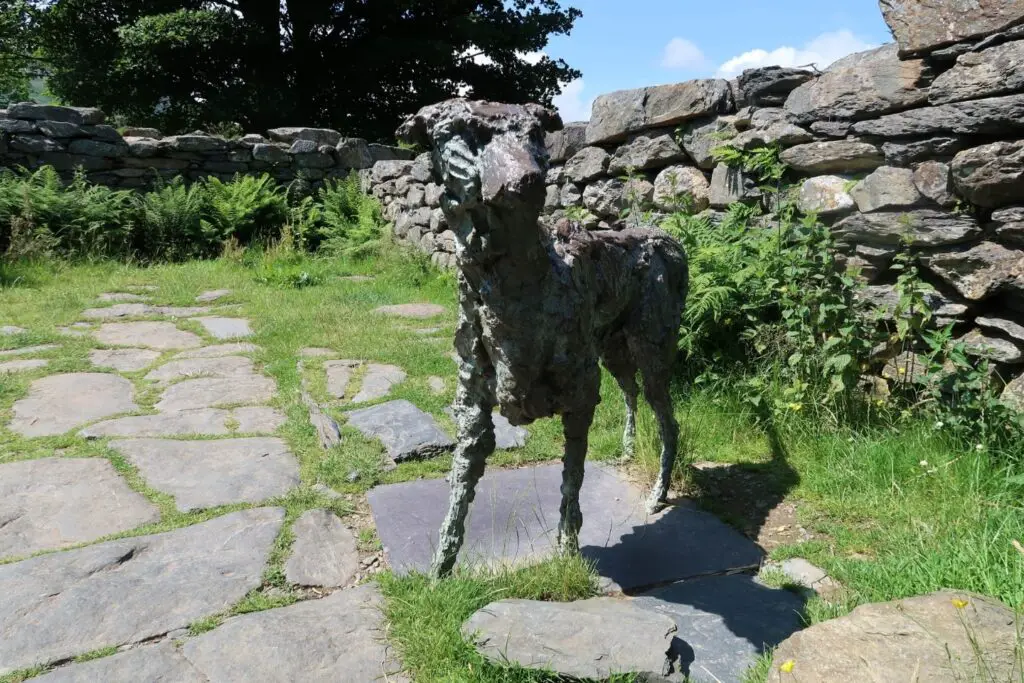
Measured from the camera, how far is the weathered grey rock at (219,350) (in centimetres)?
623

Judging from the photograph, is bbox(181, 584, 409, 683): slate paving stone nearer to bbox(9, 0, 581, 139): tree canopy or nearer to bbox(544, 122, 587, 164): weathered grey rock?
bbox(544, 122, 587, 164): weathered grey rock

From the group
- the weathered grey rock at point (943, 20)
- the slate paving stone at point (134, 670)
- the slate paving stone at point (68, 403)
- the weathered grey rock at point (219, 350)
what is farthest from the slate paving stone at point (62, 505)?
the weathered grey rock at point (943, 20)

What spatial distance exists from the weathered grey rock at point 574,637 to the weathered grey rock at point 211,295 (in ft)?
22.7

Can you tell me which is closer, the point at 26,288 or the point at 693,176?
the point at 693,176

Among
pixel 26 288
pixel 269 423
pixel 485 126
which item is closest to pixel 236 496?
pixel 269 423

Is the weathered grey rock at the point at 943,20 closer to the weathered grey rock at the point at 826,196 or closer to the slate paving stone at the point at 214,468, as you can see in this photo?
the weathered grey rock at the point at 826,196

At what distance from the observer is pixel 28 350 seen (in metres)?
6.08

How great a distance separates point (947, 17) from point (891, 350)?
1.99 m

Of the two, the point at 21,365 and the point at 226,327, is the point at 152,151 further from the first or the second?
the point at 21,365

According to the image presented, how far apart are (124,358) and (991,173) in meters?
6.46

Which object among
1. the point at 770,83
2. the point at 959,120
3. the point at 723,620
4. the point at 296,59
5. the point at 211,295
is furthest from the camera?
the point at 296,59

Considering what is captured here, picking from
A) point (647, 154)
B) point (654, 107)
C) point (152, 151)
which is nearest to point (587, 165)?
point (647, 154)

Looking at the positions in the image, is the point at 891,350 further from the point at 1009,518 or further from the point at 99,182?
the point at 99,182

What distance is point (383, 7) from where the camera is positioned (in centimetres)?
1791
